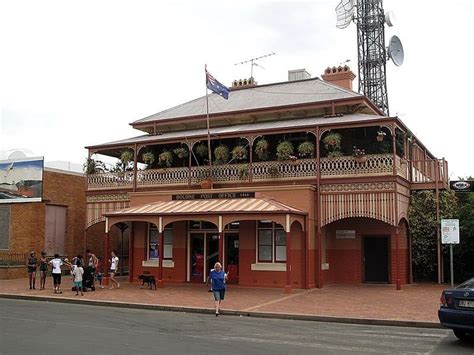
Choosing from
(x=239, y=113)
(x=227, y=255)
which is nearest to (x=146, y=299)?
(x=227, y=255)

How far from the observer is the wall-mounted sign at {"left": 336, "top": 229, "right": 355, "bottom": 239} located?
24.2 m

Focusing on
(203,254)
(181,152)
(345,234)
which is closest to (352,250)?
(345,234)

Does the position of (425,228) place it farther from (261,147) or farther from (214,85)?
(214,85)

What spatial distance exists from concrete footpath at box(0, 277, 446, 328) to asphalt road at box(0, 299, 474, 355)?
669 millimetres

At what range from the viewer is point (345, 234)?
24375 mm

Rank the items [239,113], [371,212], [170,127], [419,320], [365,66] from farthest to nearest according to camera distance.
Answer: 1. [365,66]
2. [170,127]
3. [239,113]
4. [371,212]
5. [419,320]

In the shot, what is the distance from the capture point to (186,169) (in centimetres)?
2627

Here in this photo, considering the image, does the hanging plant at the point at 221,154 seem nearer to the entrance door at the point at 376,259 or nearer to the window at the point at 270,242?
the window at the point at 270,242

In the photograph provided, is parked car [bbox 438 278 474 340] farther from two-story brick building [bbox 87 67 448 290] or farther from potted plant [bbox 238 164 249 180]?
potted plant [bbox 238 164 249 180]

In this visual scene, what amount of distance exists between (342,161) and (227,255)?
20.8 feet

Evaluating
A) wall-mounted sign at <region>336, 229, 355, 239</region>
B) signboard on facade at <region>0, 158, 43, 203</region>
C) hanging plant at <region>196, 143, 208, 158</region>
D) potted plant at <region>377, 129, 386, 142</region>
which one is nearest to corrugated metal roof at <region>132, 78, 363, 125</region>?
hanging plant at <region>196, 143, 208, 158</region>

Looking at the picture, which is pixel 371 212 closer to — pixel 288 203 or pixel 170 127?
pixel 288 203

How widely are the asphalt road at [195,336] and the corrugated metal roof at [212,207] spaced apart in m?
6.30

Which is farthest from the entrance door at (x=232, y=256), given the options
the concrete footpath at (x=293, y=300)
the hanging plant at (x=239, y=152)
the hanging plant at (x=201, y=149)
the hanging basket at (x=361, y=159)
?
the hanging basket at (x=361, y=159)
